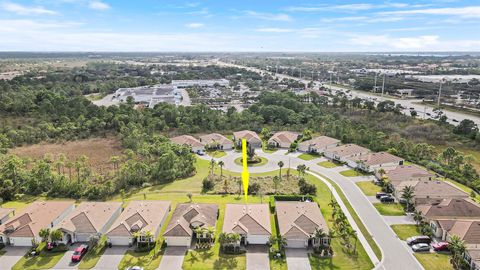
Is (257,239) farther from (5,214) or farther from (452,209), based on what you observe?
(5,214)

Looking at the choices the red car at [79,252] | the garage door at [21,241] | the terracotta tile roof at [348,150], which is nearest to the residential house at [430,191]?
the terracotta tile roof at [348,150]

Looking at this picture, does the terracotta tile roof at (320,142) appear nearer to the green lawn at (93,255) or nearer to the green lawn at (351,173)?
the green lawn at (351,173)

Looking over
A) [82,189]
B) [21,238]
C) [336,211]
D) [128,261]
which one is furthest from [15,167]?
[336,211]

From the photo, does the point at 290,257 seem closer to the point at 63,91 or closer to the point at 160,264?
the point at 160,264

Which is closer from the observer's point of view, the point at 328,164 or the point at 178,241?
the point at 178,241

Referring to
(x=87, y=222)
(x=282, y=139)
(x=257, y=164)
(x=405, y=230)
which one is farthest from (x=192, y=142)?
(x=405, y=230)
